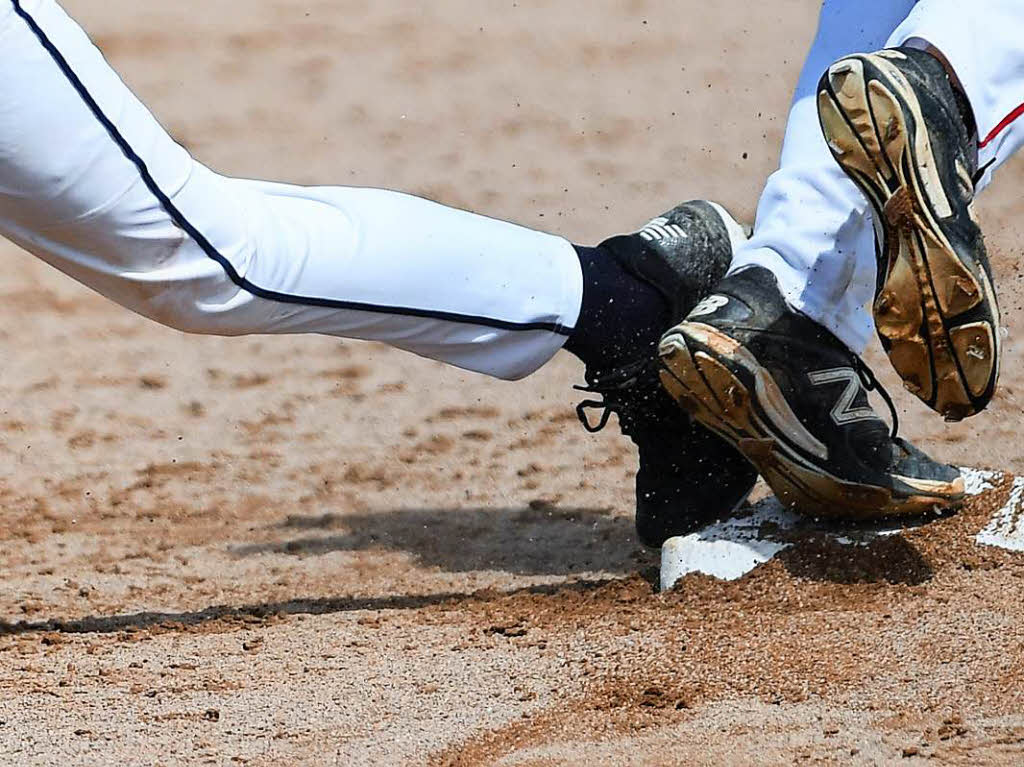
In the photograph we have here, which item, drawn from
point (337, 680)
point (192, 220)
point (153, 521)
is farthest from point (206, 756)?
point (153, 521)

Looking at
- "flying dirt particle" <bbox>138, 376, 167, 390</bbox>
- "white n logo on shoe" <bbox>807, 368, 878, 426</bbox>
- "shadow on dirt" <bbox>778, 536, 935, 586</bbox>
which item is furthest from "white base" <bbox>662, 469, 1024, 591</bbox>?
"flying dirt particle" <bbox>138, 376, 167, 390</bbox>

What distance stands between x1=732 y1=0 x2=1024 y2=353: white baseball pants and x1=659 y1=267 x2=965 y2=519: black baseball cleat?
0.04 m

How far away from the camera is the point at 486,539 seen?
7.55 ft

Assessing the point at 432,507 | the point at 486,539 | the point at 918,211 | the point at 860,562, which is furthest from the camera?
the point at 432,507

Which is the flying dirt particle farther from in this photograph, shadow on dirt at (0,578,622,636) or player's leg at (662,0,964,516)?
player's leg at (662,0,964,516)

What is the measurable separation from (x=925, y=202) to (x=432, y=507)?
1.09 metres

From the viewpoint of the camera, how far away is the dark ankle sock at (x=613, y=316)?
72.3 inches

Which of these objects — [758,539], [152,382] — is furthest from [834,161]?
[152,382]

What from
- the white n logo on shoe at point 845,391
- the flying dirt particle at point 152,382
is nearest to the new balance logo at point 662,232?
the white n logo on shoe at point 845,391

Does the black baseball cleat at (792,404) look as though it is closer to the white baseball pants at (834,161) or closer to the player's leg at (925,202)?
the white baseball pants at (834,161)

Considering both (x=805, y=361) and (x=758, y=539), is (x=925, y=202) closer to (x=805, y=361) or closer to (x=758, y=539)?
(x=805, y=361)

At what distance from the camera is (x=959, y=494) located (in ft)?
6.26

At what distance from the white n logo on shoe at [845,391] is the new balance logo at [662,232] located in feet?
0.83

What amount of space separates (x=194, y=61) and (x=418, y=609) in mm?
2894
